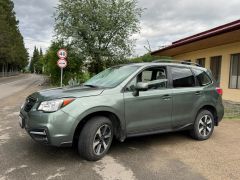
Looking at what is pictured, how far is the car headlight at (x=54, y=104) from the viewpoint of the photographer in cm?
414

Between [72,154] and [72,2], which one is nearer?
[72,154]

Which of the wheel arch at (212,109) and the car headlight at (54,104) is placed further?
the wheel arch at (212,109)

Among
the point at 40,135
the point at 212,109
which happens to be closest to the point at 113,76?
the point at 40,135

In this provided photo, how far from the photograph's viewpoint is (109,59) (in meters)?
20.7

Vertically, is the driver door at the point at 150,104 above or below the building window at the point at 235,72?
below

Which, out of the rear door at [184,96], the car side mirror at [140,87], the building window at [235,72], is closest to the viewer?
the car side mirror at [140,87]

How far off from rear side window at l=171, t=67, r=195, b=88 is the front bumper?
2483 millimetres

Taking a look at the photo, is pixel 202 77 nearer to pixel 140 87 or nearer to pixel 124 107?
pixel 140 87

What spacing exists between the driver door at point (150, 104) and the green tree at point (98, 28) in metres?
14.9

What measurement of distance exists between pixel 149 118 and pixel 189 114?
3.63ft

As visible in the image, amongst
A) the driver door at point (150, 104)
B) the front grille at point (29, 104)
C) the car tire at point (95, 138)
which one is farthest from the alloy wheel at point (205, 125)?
the front grille at point (29, 104)

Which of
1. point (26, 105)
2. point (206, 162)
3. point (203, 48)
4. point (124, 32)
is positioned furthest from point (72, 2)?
point (206, 162)

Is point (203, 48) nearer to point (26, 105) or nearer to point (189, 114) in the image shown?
point (189, 114)

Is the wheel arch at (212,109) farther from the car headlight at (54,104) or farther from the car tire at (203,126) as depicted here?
the car headlight at (54,104)
